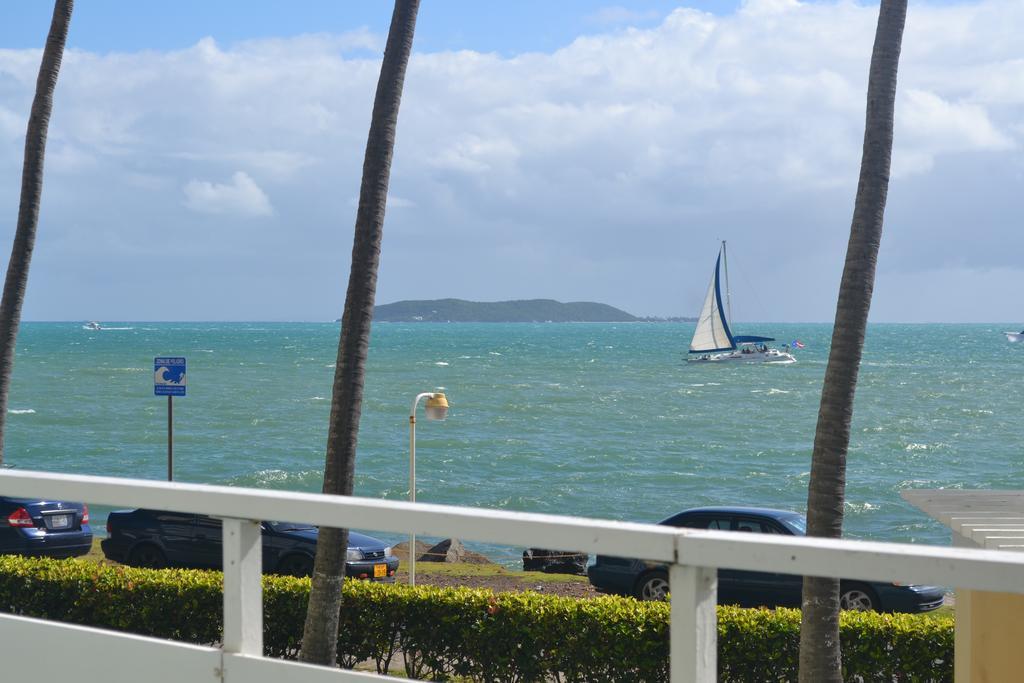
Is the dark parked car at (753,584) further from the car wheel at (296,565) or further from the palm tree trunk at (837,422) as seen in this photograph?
the palm tree trunk at (837,422)

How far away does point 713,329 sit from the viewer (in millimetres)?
113875

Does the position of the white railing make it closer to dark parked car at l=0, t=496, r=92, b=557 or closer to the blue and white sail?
dark parked car at l=0, t=496, r=92, b=557

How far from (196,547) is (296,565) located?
1622 millimetres

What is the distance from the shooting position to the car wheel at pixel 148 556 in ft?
59.2

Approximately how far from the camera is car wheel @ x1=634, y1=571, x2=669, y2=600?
15750mm

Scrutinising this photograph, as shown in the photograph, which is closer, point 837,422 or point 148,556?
point 837,422

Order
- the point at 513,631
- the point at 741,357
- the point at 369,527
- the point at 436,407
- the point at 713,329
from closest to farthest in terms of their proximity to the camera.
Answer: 1. the point at 369,527
2. the point at 513,631
3. the point at 436,407
4. the point at 713,329
5. the point at 741,357

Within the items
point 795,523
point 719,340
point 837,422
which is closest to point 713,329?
point 719,340

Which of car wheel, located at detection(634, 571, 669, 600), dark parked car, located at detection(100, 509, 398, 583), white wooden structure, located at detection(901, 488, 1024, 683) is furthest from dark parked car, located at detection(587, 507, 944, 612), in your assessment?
white wooden structure, located at detection(901, 488, 1024, 683)

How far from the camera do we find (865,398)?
3255 inches

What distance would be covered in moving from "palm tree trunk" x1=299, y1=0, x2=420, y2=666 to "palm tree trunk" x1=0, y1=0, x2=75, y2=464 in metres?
7.27

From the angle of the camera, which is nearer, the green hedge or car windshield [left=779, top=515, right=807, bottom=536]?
the green hedge

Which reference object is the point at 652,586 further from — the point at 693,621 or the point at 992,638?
the point at 693,621

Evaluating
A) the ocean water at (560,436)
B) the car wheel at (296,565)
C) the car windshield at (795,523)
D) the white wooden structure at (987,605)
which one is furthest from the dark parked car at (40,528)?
the white wooden structure at (987,605)
